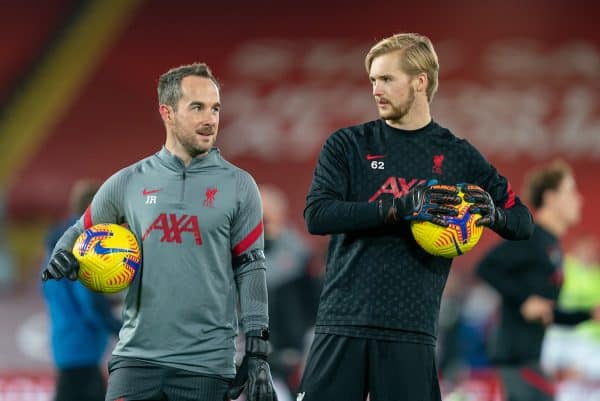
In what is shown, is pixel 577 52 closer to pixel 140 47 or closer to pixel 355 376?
pixel 140 47

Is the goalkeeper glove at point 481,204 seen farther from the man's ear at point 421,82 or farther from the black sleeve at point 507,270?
the black sleeve at point 507,270

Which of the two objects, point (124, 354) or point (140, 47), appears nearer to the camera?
point (124, 354)

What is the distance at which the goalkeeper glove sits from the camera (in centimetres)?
442

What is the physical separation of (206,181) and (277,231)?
5.17 m

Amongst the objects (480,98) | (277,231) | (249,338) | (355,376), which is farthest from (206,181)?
(480,98)

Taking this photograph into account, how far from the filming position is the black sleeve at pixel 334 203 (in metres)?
4.41

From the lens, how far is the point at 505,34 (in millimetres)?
15922

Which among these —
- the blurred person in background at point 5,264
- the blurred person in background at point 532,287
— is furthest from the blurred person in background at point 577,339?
the blurred person in background at point 5,264

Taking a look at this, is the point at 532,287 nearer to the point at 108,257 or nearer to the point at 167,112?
the point at 167,112

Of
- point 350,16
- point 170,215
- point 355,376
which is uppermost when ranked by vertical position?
point 350,16

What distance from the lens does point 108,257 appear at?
4512 mm

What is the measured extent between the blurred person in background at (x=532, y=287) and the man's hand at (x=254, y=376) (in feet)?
9.35

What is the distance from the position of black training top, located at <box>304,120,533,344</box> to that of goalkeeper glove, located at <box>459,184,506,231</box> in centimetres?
13

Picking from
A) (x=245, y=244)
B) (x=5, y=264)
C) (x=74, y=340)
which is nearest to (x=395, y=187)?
(x=245, y=244)
